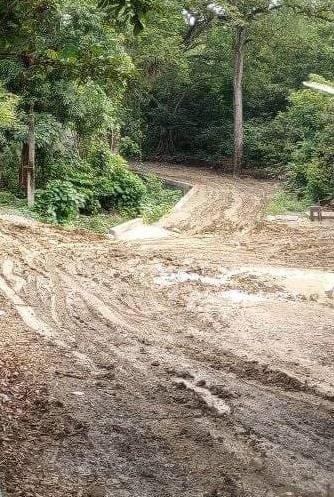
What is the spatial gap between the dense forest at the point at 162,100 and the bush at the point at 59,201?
35 mm

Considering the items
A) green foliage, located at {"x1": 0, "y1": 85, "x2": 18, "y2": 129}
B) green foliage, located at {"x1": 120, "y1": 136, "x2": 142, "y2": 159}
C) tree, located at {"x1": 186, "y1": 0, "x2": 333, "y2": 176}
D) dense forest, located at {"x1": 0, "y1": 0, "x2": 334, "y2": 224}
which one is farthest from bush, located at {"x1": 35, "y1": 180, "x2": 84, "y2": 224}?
tree, located at {"x1": 186, "y1": 0, "x2": 333, "y2": 176}

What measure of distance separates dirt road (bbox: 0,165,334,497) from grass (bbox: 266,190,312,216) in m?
5.88

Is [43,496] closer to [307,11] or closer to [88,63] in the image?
[88,63]

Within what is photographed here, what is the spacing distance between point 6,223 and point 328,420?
38.2 ft

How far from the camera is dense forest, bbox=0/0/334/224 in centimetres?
1316

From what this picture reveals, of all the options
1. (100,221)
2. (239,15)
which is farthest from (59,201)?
(239,15)

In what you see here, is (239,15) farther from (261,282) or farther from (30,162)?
(261,282)

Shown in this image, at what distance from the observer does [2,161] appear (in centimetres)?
1938

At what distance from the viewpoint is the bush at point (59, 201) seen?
57.8 ft

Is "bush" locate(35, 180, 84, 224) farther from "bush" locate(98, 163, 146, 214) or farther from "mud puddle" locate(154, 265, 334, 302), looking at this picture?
"mud puddle" locate(154, 265, 334, 302)

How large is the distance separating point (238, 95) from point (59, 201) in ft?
46.6

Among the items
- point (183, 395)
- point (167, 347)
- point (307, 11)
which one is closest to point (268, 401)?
point (183, 395)

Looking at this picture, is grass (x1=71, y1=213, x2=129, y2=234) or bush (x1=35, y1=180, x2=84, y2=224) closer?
grass (x1=71, y1=213, x2=129, y2=234)

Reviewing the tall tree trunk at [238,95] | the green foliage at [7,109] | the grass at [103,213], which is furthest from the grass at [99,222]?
the tall tree trunk at [238,95]
